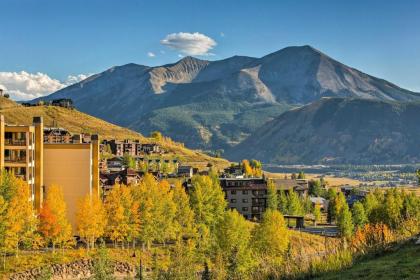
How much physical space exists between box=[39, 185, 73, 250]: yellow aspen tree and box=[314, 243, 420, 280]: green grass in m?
56.0

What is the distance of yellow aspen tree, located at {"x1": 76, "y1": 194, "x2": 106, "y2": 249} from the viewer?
73.1m

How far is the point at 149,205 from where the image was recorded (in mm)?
79125

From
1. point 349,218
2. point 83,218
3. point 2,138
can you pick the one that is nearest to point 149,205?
point 83,218

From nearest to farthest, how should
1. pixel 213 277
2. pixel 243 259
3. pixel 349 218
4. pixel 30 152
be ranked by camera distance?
1. pixel 213 277
2. pixel 243 259
3. pixel 30 152
4. pixel 349 218

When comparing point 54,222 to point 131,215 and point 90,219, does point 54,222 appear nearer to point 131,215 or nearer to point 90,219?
point 90,219

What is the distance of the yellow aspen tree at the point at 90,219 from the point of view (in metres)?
73.1

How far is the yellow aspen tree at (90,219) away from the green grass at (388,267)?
56.3 m

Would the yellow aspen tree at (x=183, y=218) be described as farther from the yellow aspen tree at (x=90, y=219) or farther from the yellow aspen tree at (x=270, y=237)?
the yellow aspen tree at (x=90, y=219)

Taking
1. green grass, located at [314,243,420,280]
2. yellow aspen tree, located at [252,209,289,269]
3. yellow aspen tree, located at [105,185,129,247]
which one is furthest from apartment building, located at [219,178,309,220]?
green grass, located at [314,243,420,280]

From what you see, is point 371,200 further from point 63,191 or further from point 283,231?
point 63,191

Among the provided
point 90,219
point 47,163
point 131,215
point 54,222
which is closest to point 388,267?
point 54,222

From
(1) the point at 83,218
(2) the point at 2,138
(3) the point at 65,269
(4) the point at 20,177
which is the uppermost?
(2) the point at 2,138

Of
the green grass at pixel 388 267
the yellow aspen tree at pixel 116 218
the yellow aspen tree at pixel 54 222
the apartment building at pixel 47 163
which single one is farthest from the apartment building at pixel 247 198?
the green grass at pixel 388 267

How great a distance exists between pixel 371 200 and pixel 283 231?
44.1 metres
